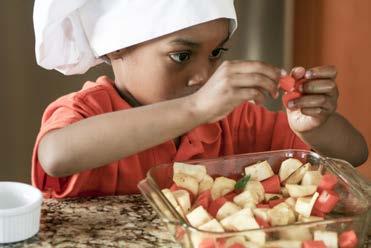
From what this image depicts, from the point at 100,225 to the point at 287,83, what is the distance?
0.92 ft

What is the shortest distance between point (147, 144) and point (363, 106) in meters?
1.10

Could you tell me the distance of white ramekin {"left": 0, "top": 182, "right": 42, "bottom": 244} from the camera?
72 cm

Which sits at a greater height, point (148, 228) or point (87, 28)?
point (87, 28)

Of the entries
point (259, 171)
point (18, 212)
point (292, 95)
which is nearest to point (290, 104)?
point (292, 95)

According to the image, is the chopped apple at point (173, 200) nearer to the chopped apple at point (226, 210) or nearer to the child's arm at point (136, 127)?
the chopped apple at point (226, 210)

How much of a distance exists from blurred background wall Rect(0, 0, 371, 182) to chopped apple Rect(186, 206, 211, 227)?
96 cm

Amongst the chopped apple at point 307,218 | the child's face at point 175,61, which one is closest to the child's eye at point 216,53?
the child's face at point 175,61

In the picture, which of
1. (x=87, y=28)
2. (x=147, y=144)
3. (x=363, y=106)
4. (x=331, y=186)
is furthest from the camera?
(x=363, y=106)

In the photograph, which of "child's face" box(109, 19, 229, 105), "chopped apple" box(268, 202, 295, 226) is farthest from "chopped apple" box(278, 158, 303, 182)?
"child's face" box(109, 19, 229, 105)

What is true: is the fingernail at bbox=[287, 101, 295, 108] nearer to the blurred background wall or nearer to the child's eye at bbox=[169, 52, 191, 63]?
the child's eye at bbox=[169, 52, 191, 63]

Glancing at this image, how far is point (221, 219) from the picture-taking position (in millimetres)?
693

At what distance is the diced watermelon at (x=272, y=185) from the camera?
2.58ft

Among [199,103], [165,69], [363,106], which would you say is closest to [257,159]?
[199,103]

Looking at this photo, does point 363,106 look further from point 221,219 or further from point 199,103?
point 221,219
